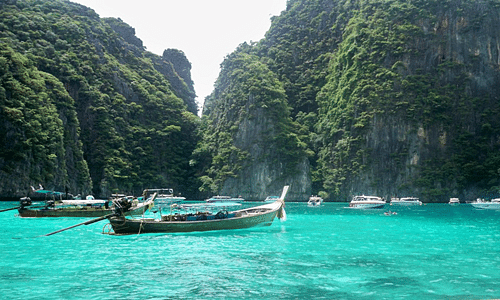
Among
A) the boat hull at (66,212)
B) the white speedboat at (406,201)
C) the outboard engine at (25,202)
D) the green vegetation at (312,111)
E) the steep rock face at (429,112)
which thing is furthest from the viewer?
the steep rock face at (429,112)

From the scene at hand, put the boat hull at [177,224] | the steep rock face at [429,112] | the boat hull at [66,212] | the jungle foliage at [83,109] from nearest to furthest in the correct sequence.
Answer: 1. the boat hull at [177,224]
2. the boat hull at [66,212]
3. the jungle foliage at [83,109]
4. the steep rock face at [429,112]

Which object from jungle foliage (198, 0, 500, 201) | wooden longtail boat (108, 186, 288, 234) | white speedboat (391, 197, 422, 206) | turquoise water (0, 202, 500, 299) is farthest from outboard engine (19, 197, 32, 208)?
jungle foliage (198, 0, 500, 201)

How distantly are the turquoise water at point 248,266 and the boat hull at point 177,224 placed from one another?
65cm

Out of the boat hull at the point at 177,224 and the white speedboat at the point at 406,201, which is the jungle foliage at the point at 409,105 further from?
the boat hull at the point at 177,224

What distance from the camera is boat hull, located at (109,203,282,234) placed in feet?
99.1

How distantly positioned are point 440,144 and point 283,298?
107m

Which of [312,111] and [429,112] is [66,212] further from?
[312,111]

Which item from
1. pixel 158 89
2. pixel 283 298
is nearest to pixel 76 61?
pixel 158 89

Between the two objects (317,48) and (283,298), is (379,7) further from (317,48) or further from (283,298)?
(283,298)

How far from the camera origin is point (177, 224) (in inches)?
1219

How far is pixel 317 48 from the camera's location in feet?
470

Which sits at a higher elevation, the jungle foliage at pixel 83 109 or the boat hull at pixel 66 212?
the jungle foliage at pixel 83 109

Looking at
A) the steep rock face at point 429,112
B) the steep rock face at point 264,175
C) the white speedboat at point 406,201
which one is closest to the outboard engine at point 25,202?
the steep rock face at point 264,175

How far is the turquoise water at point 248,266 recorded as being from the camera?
14734mm
